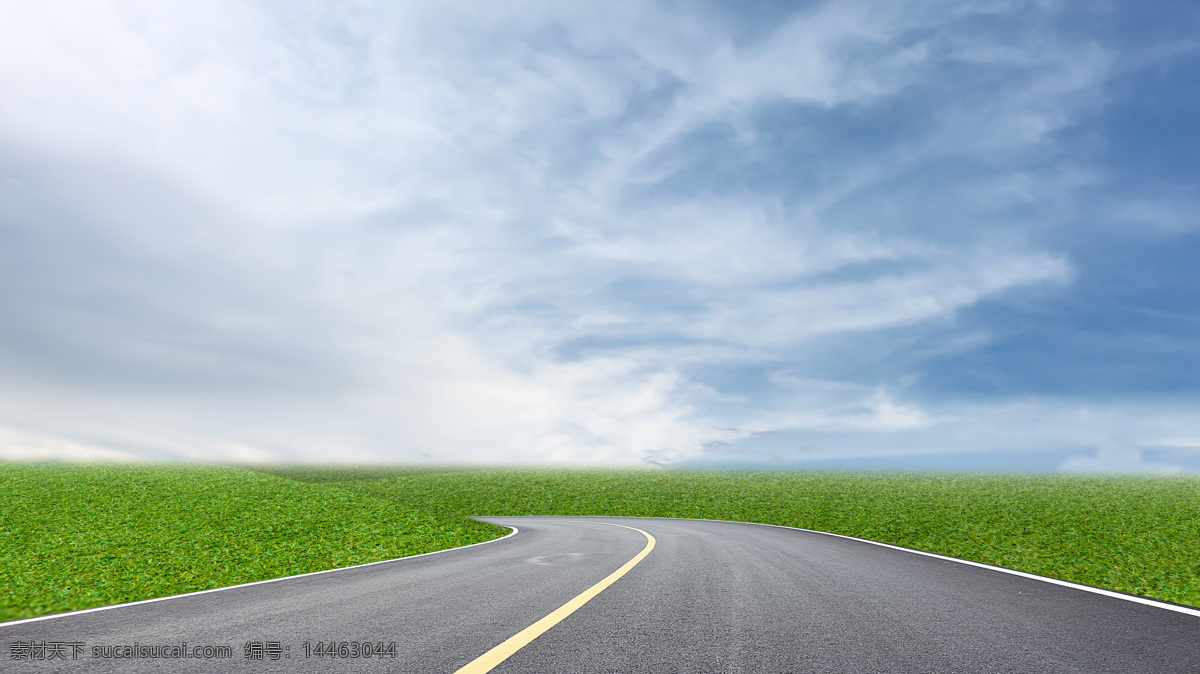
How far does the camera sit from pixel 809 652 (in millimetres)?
4816

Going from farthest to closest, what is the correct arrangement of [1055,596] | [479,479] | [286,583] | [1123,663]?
[479,479], [286,583], [1055,596], [1123,663]

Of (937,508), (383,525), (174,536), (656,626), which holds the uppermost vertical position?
(656,626)

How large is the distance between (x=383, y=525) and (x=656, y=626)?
681 inches

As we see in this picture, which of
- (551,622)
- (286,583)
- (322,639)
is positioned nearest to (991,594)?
(551,622)

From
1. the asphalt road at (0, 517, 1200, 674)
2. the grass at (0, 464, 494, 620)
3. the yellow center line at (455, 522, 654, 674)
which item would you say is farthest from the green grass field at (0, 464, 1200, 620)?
the yellow center line at (455, 522, 654, 674)

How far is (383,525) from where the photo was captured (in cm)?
2052

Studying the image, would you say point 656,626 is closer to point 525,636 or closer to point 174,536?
point 525,636

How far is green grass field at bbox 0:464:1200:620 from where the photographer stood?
12984mm

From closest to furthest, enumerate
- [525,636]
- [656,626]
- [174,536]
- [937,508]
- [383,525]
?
[525,636] → [656,626] → [174,536] → [383,525] → [937,508]

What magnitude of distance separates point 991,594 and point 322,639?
8.30 metres

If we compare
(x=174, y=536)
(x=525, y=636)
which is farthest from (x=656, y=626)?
(x=174, y=536)

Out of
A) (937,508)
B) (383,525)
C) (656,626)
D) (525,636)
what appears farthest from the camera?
(937,508)

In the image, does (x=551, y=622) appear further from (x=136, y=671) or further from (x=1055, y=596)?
(x=1055, y=596)

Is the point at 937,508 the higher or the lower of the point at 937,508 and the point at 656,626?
the lower
